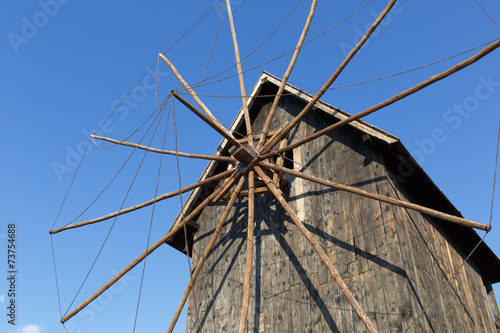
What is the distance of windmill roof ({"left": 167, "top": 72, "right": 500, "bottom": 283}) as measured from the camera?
9.49 meters

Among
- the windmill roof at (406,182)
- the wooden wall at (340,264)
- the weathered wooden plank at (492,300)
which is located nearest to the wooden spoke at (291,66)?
the windmill roof at (406,182)

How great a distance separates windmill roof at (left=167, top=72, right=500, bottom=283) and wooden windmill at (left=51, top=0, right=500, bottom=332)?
3cm

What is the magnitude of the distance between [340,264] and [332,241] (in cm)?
55

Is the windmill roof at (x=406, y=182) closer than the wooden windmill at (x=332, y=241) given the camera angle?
No

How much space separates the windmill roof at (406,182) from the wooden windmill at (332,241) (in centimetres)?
3

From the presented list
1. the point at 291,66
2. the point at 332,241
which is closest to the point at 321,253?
the point at 332,241

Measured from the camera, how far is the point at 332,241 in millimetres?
9258

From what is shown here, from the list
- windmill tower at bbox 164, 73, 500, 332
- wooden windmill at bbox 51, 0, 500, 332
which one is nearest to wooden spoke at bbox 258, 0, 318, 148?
wooden windmill at bbox 51, 0, 500, 332

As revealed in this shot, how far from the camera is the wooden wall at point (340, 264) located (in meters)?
8.16

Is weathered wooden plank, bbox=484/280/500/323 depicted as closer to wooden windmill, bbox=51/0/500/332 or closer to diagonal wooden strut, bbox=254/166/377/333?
wooden windmill, bbox=51/0/500/332

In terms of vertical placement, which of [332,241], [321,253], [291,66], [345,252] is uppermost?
[291,66]

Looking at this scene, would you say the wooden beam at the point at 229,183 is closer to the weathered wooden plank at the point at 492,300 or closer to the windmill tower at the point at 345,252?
the windmill tower at the point at 345,252

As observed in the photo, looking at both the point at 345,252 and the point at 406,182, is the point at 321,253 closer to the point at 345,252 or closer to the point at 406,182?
the point at 345,252

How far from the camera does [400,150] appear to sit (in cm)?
920
